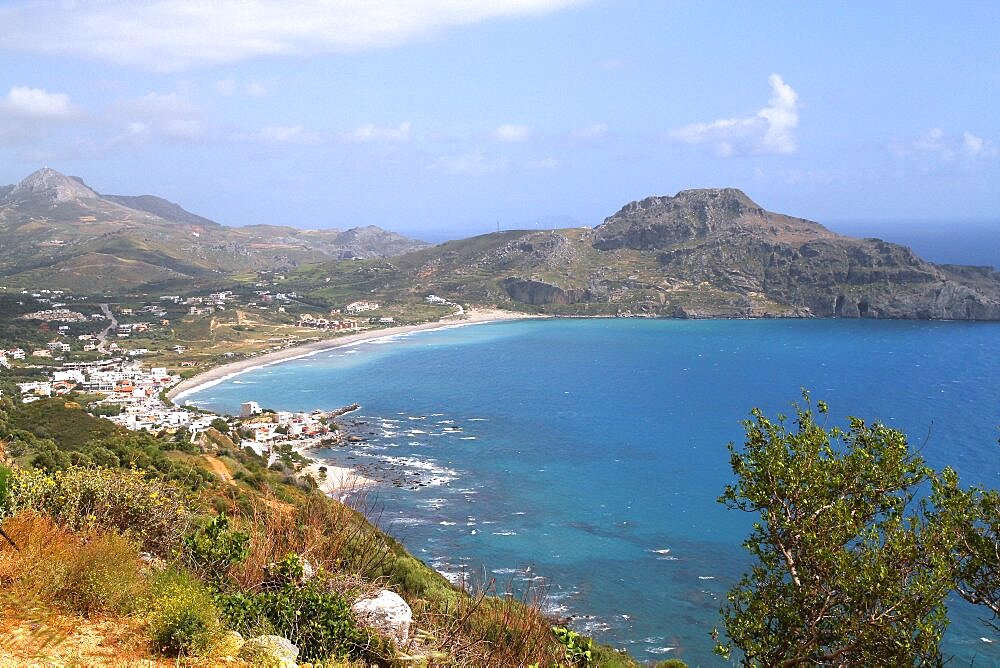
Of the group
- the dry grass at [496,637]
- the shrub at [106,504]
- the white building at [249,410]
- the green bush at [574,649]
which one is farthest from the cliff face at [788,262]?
the shrub at [106,504]

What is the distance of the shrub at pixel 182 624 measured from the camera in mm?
7188

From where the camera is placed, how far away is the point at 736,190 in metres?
175

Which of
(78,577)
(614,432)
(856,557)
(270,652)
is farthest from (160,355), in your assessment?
(856,557)

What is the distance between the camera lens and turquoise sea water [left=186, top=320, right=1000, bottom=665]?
→ 33094 millimetres

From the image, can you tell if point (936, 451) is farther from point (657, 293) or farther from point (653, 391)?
point (657, 293)

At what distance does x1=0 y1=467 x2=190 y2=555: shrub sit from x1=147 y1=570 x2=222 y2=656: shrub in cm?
281

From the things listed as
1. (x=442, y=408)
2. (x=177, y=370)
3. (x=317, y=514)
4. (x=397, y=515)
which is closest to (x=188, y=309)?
(x=177, y=370)

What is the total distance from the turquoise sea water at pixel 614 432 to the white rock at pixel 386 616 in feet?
53.0

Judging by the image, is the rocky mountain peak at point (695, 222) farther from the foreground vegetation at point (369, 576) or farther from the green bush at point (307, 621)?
the green bush at point (307, 621)

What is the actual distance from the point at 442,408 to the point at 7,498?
58595 mm

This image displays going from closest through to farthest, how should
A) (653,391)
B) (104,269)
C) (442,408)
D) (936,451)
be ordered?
1. (936,451)
2. (442,408)
3. (653,391)
4. (104,269)

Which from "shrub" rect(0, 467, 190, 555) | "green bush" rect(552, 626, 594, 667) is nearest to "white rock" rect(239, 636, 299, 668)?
"green bush" rect(552, 626, 594, 667)

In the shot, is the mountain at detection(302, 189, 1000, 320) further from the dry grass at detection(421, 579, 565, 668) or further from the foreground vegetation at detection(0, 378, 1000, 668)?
the dry grass at detection(421, 579, 565, 668)

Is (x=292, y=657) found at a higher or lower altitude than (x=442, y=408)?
higher
